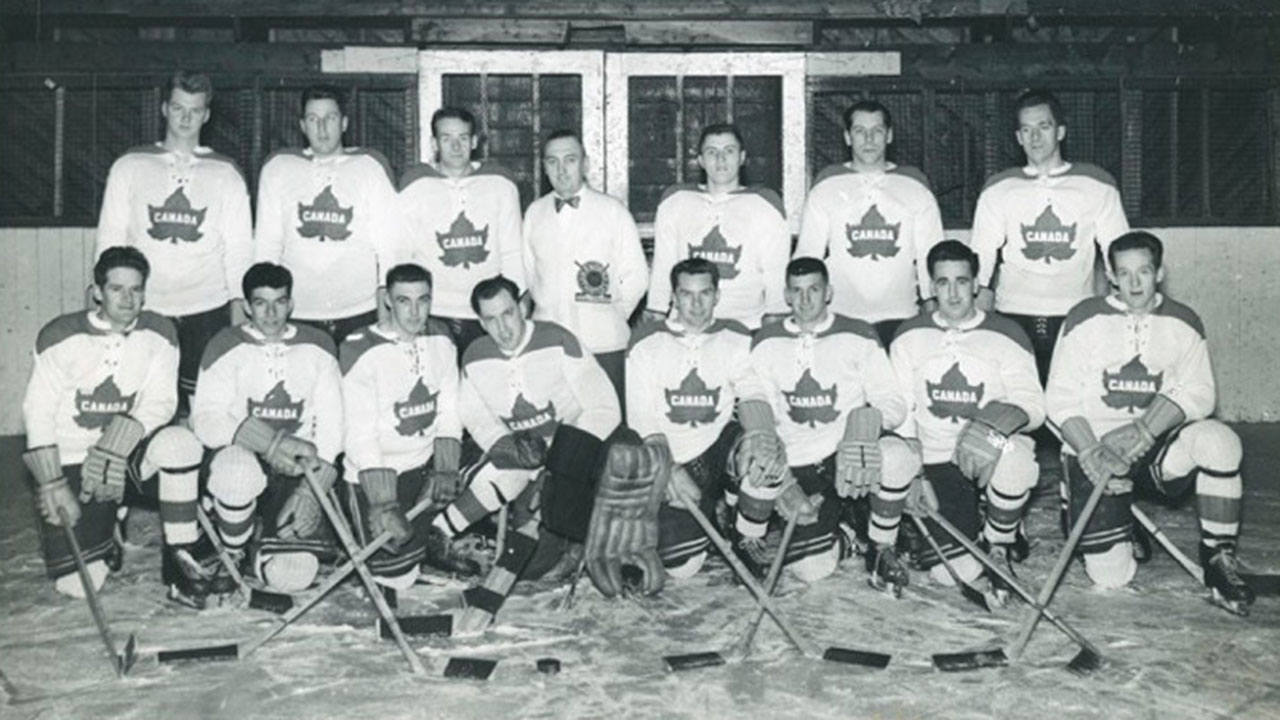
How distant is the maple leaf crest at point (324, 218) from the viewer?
4695mm

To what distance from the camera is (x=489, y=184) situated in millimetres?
4828

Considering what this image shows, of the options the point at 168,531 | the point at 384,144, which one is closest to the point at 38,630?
the point at 168,531

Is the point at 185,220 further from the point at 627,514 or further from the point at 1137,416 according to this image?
the point at 1137,416

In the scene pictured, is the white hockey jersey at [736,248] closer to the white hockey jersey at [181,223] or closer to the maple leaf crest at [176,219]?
the white hockey jersey at [181,223]

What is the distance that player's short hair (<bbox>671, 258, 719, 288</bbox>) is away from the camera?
440 cm

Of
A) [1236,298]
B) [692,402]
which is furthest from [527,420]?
[1236,298]

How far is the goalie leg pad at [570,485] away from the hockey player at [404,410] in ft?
1.24

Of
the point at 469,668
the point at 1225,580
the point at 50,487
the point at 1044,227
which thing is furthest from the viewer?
the point at 1044,227

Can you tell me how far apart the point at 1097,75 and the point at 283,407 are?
17.6 feet

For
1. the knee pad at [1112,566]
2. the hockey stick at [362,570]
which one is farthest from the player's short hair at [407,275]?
the knee pad at [1112,566]

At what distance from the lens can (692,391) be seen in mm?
4504

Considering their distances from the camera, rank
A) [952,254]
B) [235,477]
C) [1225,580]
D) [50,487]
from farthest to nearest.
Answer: [952,254]
[235,477]
[1225,580]
[50,487]

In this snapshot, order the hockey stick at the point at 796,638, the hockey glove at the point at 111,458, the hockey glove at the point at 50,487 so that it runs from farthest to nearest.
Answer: the hockey glove at the point at 111,458
the hockey glove at the point at 50,487
the hockey stick at the point at 796,638

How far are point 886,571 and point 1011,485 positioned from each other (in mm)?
520
